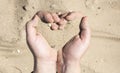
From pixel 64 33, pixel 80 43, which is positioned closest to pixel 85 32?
pixel 80 43

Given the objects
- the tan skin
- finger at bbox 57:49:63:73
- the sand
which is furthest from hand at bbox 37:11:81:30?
the sand

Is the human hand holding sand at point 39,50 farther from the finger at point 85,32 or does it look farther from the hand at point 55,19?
the finger at point 85,32

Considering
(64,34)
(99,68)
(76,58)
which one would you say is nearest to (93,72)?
(99,68)

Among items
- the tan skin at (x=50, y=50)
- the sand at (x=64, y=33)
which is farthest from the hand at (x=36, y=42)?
the sand at (x=64, y=33)

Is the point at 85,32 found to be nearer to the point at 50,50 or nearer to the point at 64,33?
the point at 50,50

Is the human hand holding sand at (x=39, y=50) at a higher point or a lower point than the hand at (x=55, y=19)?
lower

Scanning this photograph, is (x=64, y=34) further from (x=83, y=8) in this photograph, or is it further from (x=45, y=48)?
(x=45, y=48)
